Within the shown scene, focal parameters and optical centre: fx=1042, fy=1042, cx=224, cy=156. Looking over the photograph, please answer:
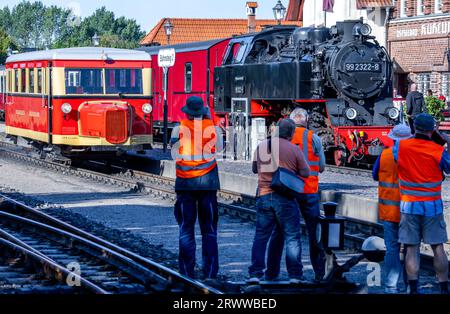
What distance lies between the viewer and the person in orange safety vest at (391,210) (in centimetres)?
956

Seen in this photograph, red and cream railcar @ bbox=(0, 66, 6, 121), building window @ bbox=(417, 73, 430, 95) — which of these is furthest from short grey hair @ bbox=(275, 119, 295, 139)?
building window @ bbox=(417, 73, 430, 95)

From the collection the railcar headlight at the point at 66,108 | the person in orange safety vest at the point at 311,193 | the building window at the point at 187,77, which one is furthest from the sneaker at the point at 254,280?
the building window at the point at 187,77

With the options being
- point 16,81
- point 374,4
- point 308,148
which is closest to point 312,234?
point 308,148

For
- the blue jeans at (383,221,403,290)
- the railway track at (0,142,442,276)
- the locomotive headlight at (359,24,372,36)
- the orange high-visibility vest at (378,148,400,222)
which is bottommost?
the railway track at (0,142,442,276)

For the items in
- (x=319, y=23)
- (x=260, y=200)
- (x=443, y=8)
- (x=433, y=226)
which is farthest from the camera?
(x=319, y=23)

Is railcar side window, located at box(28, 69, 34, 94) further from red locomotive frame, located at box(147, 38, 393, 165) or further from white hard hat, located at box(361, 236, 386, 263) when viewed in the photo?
white hard hat, located at box(361, 236, 386, 263)

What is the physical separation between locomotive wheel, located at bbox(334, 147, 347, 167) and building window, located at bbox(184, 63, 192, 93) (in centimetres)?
719

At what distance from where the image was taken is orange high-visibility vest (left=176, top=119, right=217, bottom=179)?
10148 millimetres

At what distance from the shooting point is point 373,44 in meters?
22.8

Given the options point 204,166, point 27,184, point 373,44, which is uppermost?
point 373,44

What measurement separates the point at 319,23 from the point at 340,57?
2328 centimetres

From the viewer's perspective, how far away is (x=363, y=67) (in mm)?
22422
